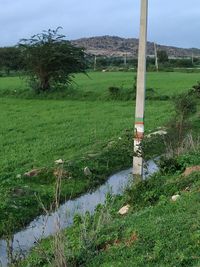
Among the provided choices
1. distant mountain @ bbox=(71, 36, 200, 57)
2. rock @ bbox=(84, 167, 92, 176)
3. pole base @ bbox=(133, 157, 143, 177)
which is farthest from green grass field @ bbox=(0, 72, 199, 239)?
distant mountain @ bbox=(71, 36, 200, 57)

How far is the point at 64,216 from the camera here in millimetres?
9867

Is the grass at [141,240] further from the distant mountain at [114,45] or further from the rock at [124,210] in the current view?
the distant mountain at [114,45]

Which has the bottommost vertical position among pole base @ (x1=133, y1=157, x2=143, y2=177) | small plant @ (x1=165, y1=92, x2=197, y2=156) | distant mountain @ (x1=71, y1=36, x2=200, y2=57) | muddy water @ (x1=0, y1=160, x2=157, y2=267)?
muddy water @ (x1=0, y1=160, x2=157, y2=267)

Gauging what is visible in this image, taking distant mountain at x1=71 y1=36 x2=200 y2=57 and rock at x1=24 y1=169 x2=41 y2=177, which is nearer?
rock at x1=24 y1=169 x2=41 y2=177

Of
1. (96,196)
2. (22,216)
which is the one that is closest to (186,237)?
(22,216)

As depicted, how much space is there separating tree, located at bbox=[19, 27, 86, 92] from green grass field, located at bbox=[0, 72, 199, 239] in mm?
1971

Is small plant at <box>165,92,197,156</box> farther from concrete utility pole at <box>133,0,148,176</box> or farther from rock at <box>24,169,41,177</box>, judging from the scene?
rock at <box>24,169,41,177</box>

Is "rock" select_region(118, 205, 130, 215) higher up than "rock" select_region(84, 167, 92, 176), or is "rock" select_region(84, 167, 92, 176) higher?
"rock" select_region(118, 205, 130, 215)

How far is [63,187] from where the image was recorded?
12.2m

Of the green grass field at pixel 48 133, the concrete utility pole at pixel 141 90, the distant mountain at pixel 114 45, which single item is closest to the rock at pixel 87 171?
the green grass field at pixel 48 133

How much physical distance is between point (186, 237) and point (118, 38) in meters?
116

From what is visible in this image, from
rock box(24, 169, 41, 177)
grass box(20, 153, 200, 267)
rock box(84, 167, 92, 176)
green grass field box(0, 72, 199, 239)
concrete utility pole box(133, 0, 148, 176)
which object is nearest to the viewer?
grass box(20, 153, 200, 267)

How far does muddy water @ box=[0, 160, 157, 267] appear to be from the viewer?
837 centimetres

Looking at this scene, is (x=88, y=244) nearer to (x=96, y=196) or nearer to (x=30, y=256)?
(x=30, y=256)
